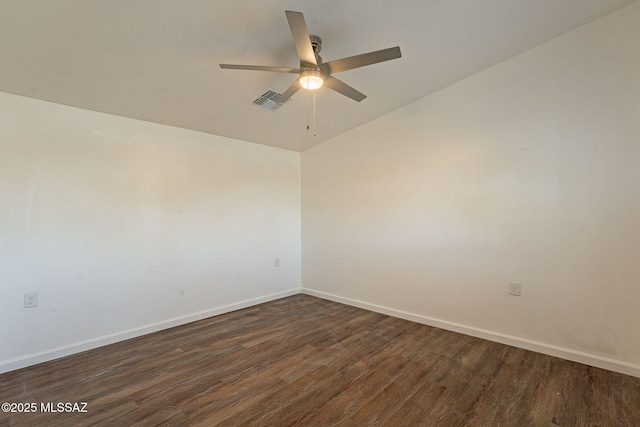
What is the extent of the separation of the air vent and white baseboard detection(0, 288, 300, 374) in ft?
8.57

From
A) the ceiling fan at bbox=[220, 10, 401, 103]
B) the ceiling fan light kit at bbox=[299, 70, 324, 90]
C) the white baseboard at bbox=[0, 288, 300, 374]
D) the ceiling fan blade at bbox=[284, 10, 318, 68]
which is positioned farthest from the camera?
the white baseboard at bbox=[0, 288, 300, 374]

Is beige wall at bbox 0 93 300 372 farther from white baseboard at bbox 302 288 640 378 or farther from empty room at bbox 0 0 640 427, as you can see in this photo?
white baseboard at bbox 302 288 640 378

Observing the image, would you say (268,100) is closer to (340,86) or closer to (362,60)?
(340,86)

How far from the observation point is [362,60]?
1.78m

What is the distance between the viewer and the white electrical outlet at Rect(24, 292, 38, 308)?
7.78ft

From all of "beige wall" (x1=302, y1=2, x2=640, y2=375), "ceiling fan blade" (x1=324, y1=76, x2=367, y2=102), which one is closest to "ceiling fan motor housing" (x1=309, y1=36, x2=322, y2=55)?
"ceiling fan blade" (x1=324, y1=76, x2=367, y2=102)

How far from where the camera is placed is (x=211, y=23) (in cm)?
185

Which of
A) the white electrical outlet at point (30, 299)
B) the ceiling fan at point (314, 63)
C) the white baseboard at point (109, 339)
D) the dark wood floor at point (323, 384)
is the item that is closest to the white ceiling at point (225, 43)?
the ceiling fan at point (314, 63)

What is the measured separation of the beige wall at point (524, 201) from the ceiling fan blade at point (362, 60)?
1550 millimetres

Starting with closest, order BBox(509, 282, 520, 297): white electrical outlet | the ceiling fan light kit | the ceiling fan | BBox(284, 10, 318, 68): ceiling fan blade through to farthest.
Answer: BBox(284, 10, 318, 68): ceiling fan blade → the ceiling fan → the ceiling fan light kit → BBox(509, 282, 520, 297): white electrical outlet

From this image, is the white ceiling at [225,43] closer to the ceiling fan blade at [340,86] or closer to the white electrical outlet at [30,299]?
the ceiling fan blade at [340,86]

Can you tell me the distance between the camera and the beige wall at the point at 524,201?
2.05 m

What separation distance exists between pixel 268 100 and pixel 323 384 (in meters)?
2.67

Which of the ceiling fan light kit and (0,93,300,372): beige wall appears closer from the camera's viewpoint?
the ceiling fan light kit
